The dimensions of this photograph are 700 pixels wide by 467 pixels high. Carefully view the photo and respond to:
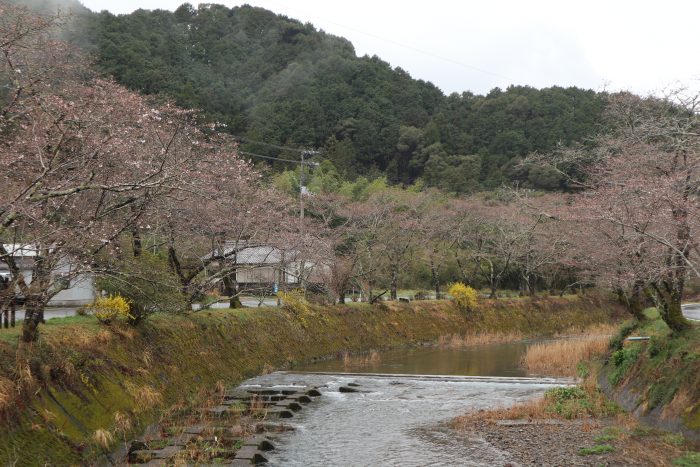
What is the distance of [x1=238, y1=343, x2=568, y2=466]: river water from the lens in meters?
11.9

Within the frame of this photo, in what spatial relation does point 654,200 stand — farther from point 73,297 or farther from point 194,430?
point 73,297

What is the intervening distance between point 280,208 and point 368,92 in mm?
56136

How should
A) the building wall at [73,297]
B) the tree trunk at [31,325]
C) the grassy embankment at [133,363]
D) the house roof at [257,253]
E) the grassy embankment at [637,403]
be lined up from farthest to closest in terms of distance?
the building wall at [73,297]
the house roof at [257,253]
the tree trunk at [31,325]
the grassy embankment at [637,403]
the grassy embankment at [133,363]

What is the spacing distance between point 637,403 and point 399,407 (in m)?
6.07

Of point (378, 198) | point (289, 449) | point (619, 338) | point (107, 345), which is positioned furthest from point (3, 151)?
point (378, 198)

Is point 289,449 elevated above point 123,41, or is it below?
below

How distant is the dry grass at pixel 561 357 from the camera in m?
23.5

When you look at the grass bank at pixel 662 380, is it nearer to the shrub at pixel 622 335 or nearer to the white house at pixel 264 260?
the shrub at pixel 622 335

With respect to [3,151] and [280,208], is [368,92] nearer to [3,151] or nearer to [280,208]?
[280,208]

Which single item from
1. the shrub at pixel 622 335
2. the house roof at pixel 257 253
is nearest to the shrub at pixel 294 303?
the house roof at pixel 257 253

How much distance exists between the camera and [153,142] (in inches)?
731

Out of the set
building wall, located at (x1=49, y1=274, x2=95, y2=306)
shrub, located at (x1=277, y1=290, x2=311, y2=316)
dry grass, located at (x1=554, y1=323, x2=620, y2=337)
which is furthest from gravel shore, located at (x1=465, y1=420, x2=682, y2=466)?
dry grass, located at (x1=554, y1=323, x2=620, y2=337)

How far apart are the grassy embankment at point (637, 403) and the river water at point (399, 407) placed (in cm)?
145

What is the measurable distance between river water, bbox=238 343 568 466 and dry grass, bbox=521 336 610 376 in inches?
29.2
